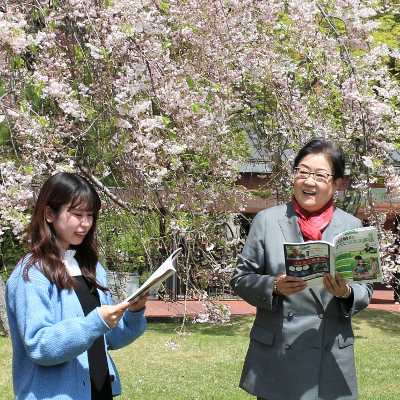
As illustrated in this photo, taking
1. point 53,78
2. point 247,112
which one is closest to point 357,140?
point 247,112

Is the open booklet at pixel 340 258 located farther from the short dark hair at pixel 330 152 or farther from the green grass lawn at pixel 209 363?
the green grass lawn at pixel 209 363

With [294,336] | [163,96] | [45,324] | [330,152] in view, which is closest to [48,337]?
[45,324]

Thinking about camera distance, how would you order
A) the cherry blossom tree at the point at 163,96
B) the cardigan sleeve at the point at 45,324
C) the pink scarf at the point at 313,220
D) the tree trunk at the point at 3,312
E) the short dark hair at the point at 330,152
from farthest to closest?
1. the tree trunk at the point at 3,312
2. the cherry blossom tree at the point at 163,96
3. the short dark hair at the point at 330,152
4. the pink scarf at the point at 313,220
5. the cardigan sleeve at the point at 45,324

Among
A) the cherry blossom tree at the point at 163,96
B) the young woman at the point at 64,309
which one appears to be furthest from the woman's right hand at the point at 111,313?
the cherry blossom tree at the point at 163,96

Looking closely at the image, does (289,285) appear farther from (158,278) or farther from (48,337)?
(48,337)

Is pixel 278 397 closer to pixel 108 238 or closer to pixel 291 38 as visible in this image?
pixel 108 238

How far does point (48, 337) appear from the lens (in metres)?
1.78

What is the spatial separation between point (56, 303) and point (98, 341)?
10.7 inches

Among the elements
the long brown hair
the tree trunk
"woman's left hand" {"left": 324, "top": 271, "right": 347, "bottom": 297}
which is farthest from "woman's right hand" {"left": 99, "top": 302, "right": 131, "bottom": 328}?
the tree trunk

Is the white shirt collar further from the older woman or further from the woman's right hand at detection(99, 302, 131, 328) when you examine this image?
the older woman

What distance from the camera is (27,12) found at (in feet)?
12.8

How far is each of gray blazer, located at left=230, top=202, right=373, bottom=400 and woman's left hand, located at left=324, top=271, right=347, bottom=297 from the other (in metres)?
0.12

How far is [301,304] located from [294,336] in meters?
0.14

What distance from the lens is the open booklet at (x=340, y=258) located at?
2158 mm
